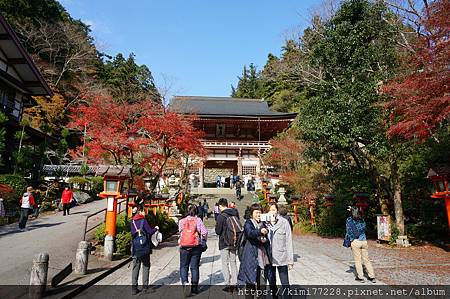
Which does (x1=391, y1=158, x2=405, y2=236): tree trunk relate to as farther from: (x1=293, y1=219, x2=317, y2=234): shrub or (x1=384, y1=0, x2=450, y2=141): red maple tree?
(x1=293, y1=219, x2=317, y2=234): shrub

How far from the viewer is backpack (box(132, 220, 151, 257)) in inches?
192

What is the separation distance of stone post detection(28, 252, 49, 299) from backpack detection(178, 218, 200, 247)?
86.5 inches

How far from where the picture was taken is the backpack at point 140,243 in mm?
4887

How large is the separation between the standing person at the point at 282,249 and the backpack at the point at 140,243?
211 cm

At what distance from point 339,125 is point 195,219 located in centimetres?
622

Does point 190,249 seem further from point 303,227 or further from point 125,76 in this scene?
point 125,76

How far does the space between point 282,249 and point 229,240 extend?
3.75ft

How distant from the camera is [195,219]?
5.08 meters

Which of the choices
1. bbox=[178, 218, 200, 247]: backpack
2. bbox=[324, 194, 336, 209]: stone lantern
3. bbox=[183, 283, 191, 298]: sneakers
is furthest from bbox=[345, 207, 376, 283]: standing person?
bbox=[324, 194, 336, 209]: stone lantern

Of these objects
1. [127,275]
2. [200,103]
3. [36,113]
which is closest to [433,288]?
[127,275]

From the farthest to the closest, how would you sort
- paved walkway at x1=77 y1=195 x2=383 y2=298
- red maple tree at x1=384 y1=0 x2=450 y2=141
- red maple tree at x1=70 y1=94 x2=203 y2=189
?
red maple tree at x1=70 y1=94 x2=203 y2=189 < red maple tree at x1=384 y1=0 x2=450 y2=141 < paved walkway at x1=77 y1=195 x2=383 y2=298

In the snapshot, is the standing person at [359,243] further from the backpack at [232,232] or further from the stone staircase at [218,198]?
the stone staircase at [218,198]

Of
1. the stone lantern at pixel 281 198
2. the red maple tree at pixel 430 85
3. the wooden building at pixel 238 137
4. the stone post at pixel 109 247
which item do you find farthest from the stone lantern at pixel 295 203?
the wooden building at pixel 238 137

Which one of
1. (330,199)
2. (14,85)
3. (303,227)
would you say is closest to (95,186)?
(14,85)
